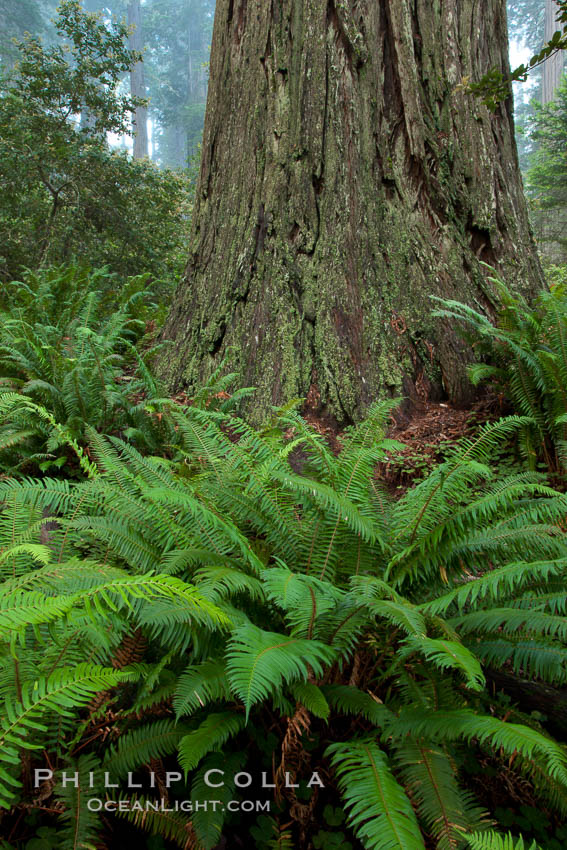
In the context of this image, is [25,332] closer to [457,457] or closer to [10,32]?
[457,457]

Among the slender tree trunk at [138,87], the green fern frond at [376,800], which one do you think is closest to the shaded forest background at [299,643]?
the green fern frond at [376,800]

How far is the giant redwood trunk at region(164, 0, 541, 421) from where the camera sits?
3.28 metres

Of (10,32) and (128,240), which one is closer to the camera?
(128,240)

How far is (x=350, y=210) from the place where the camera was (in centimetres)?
337

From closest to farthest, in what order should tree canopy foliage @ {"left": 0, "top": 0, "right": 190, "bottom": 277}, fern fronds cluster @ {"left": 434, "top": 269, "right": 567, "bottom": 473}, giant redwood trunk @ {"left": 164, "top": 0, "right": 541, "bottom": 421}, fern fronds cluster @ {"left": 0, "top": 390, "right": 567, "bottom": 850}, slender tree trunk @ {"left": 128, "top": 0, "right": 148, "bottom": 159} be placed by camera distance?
fern fronds cluster @ {"left": 0, "top": 390, "right": 567, "bottom": 850}, fern fronds cluster @ {"left": 434, "top": 269, "right": 567, "bottom": 473}, giant redwood trunk @ {"left": 164, "top": 0, "right": 541, "bottom": 421}, tree canopy foliage @ {"left": 0, "top": 0, "right": 190, "bottom": 277}, slender tree trunk @ {"left": 128, "top": 0, "right": 148, "bottom": 159}

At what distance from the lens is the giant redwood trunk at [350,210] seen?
→ 10.7ft

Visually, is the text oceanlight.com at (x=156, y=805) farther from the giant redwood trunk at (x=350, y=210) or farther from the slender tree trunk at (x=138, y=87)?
the slender tree trunk at (x=138, y=87)

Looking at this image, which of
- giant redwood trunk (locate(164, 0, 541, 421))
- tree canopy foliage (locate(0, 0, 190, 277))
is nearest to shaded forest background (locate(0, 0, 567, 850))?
giant redwood trunk (locate(164, 0, 541, 421))

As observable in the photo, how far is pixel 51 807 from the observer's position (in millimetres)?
1238

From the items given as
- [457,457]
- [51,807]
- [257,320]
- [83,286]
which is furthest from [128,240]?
[51,807]

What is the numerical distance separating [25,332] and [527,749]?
4.08 meters

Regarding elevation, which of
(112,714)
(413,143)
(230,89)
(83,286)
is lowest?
(112,714)

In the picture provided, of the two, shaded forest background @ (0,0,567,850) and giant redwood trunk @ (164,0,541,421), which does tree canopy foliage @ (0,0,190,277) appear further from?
shaded forest background @ (0,0,567,850)

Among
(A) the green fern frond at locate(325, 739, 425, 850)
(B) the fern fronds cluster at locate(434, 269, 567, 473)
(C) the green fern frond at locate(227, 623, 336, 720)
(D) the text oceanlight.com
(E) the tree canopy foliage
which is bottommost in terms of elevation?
(D) the text oceanlight.com
